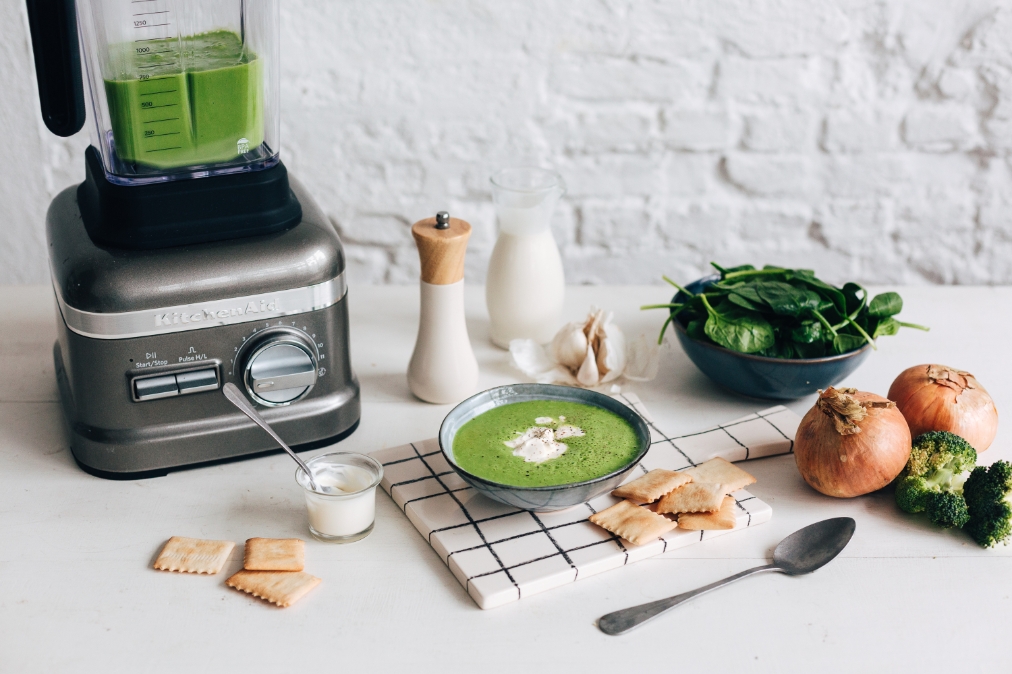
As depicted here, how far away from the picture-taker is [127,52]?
938 millimetres

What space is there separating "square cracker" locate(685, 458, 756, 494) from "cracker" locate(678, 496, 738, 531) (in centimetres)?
3

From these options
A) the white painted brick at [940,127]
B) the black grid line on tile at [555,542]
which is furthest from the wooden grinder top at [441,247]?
the white painted brick at [940,127]

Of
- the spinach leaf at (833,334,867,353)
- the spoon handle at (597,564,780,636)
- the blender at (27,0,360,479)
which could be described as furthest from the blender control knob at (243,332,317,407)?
the spinach leaf at (833,334,867,353)

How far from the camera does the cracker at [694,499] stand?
0.92m

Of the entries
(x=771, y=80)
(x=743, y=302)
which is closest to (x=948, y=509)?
(x=743, y=302)

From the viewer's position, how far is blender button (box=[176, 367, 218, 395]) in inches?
38.0

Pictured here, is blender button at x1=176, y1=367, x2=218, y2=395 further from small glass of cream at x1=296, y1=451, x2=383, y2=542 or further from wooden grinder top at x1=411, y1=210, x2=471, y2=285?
wooden grinder top at x1=411, y1=210, x2=471, y2=285

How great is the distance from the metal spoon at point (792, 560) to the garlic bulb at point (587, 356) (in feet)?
1.17

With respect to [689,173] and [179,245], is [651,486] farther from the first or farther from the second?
[689,173]

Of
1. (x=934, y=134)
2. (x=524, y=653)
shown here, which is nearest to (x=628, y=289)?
(x=934, y=134)

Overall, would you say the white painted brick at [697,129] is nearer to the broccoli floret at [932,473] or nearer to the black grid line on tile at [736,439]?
the black grid line on tile at [736,439]

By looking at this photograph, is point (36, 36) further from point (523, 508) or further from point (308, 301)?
point (523, 508)

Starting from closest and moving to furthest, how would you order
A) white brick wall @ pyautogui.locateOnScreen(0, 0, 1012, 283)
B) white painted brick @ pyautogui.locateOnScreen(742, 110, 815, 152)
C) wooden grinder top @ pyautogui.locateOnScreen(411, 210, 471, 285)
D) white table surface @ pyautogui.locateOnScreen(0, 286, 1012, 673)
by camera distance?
1. white table surface @ pyautogui.locateOnScreen(0, 286, 1012, 673)
2. wooden grinder top @ pyautogui.locateOnScreen(411, 210, 471, 285)
3. white brick wall @ pyautogui.locateOnScreen(0, 0, 1012, 283)
4. white painted brick @ pyautogui.locateOnScreen(742, 110, 815, 152)

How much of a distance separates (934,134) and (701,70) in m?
0.47
